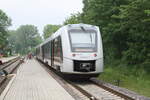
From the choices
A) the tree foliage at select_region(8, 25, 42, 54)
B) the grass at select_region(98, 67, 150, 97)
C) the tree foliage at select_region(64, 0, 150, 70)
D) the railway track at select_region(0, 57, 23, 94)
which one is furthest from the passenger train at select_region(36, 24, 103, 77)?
the tree foliage at select_region(8, 25, 42, 54)

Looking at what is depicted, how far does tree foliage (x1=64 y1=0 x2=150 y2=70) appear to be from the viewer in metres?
17.5

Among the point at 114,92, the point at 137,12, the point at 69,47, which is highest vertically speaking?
the point at 137,12

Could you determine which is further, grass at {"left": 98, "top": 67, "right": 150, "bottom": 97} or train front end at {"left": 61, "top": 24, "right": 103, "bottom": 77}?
grass at {"left": 98, "top": 67, "right": 150, "bottom": 97}

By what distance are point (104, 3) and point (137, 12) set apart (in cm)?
704

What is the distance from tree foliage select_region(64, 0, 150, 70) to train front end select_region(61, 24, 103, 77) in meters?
3.70

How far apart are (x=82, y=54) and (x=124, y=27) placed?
8.62 meters

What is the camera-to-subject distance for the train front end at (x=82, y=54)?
1304cm

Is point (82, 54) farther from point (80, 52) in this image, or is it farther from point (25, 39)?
point (25, 39)

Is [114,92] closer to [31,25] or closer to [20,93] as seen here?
[20,93]

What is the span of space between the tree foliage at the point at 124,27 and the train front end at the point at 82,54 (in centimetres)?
370

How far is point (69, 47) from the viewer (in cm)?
1327

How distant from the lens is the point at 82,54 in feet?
42.9

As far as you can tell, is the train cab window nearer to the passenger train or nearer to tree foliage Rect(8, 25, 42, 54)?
the passenger train

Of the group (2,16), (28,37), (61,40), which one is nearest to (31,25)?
(28,37)
